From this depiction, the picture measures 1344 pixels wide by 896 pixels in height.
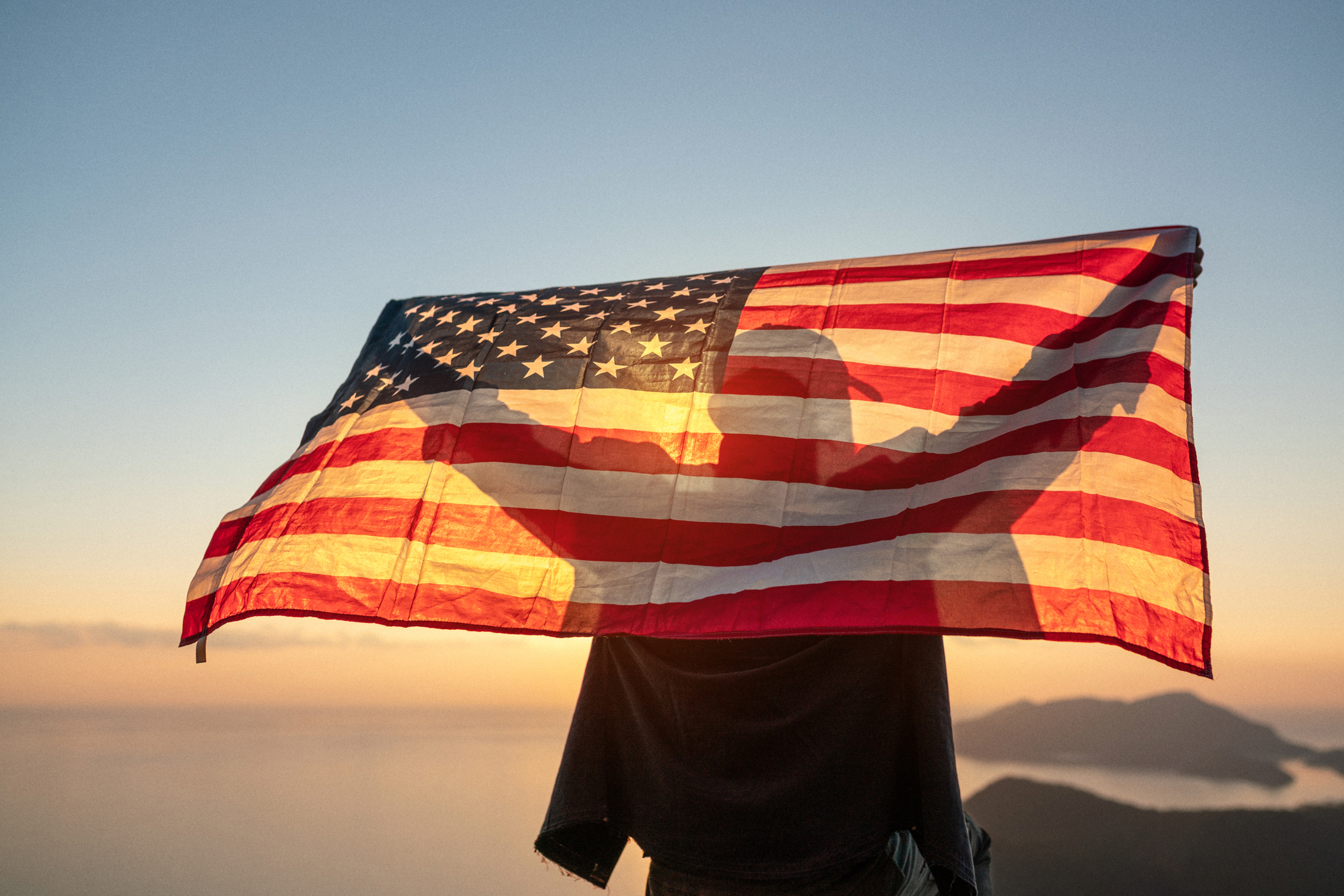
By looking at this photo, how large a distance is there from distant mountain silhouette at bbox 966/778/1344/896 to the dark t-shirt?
109ft

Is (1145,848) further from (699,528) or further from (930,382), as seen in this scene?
(699,528)

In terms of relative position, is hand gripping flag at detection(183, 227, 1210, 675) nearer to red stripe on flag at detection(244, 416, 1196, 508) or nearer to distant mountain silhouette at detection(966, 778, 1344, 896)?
red stripe on flag at detection(244, 416, 1196, 508)

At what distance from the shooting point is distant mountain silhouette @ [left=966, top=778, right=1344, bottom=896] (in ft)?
101

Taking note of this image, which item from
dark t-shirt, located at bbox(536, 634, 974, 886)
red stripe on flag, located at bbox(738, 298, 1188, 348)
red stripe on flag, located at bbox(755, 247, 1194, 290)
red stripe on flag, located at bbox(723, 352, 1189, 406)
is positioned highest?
red stripe on flag, located at bbox(755, 247, 1194, 290)

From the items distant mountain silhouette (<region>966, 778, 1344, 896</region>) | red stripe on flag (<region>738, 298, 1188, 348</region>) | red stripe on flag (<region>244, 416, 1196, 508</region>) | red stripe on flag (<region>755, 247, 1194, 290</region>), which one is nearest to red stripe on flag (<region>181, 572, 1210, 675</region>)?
red stripe on flag (<region>244, 416, 1196, 508</region>)

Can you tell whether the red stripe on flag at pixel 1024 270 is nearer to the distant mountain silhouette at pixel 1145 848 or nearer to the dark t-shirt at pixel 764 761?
the dark t-shirt at pixel 764 761

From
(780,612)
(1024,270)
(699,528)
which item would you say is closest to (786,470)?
(699,528)

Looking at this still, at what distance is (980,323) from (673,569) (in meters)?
1.11

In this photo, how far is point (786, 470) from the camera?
210 centimetres

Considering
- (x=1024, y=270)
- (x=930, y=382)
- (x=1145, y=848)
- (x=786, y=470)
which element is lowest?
(x=1145, y=848)

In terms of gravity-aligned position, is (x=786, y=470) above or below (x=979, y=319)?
below

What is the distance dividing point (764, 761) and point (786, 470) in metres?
0.74

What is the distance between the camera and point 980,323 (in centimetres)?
218

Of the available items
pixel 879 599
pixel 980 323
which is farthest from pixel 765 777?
pixel 980 323
